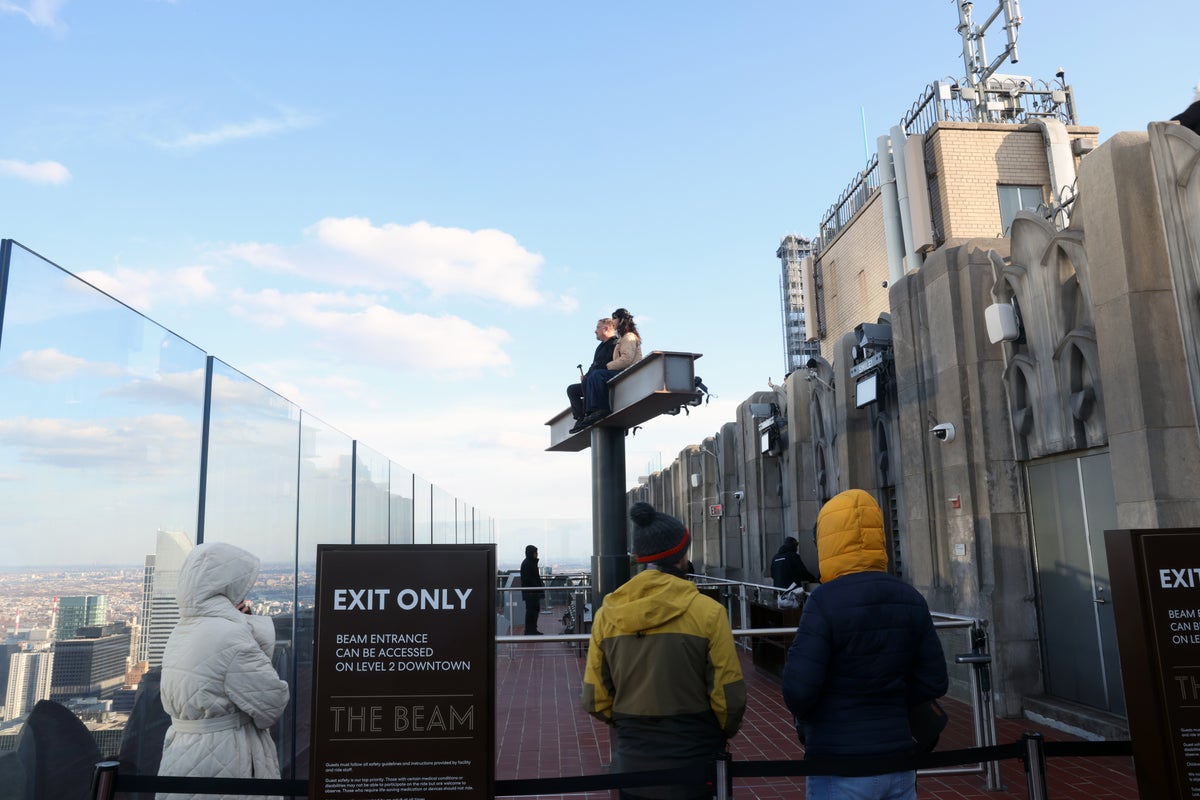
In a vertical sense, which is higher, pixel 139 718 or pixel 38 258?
pixel 38 258

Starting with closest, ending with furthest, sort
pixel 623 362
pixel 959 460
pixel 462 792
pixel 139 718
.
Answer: pixel 462 792
pixel 139 718
pixel 623 362
pixel 959 460

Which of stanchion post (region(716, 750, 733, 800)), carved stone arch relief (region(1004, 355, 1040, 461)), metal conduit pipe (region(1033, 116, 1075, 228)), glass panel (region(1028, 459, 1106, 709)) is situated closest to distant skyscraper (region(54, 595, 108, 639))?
stanchion post (region(716, 750, 733, 800))

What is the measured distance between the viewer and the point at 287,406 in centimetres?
683

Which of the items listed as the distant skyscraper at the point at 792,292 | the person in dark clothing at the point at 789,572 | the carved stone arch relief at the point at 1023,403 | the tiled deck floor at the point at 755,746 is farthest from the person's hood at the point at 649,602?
the distant skyscraper at the point at 792,292

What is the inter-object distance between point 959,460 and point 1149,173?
3.70m

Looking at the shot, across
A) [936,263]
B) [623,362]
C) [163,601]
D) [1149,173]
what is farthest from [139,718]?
[936,263]

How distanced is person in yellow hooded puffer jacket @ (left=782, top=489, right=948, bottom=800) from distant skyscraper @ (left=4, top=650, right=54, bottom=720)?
304 centimetres

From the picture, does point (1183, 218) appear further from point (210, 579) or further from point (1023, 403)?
point (210, 579)

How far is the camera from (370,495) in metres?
10.1

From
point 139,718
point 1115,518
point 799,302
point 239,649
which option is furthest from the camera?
point 799,302

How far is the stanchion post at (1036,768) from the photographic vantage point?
3533mm

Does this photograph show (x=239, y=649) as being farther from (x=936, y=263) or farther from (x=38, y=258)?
(x=936, y=263)

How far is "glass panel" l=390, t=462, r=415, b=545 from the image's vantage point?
12.1 meters

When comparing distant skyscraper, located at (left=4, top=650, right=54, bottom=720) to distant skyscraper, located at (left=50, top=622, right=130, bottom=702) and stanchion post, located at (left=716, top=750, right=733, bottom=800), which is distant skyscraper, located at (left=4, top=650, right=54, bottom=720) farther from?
stanchion post, located at (left=716, top=750, right=733, bottom=800)
